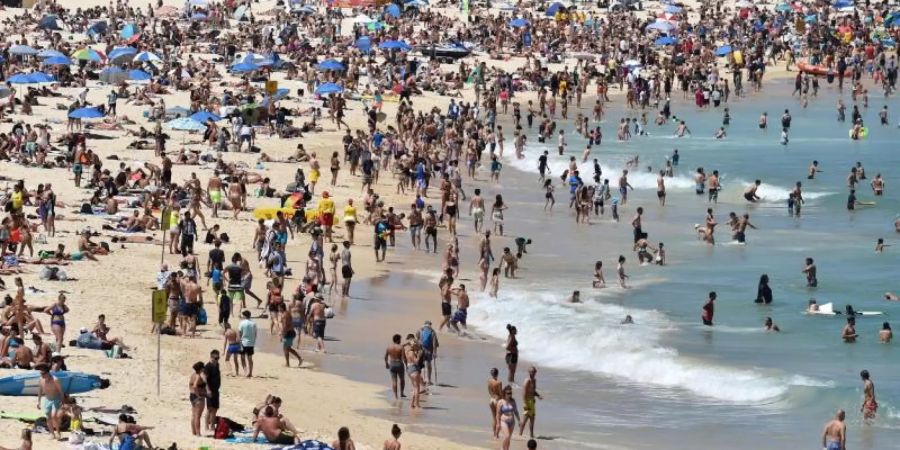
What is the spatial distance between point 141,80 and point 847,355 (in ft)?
101

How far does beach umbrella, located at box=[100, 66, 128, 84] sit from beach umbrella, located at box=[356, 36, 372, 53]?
11.2 metres

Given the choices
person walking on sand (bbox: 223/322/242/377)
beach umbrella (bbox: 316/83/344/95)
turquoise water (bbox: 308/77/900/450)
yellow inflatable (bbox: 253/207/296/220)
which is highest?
beach umbrella (bbox: 316/83/344/95)

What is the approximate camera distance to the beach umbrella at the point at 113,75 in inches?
2004

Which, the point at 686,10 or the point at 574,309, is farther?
the point at 686,10

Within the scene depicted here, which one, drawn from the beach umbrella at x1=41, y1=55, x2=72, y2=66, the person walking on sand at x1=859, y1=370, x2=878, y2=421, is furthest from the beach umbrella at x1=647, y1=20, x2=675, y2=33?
the person walking on sand at x1=859, y1=370, x2=878, y2=421

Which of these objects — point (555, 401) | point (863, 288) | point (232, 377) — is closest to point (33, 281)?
point (232, 377)

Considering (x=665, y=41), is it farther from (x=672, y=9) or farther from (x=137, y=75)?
(x=137, y=75)

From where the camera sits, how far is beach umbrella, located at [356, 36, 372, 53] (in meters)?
60.1

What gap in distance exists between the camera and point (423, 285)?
30.6 meters

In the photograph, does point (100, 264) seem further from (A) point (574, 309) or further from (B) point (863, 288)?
(B) point (863, 288)

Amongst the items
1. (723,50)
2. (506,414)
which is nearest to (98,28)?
(723,50)

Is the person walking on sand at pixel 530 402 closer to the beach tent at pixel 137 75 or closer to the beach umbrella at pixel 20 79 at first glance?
the beach umbrella at pixel 20 79

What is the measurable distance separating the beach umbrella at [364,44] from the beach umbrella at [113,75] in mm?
11190

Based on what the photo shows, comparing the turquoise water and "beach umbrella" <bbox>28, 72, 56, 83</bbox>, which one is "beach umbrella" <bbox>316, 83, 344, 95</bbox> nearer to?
the turquoise water
